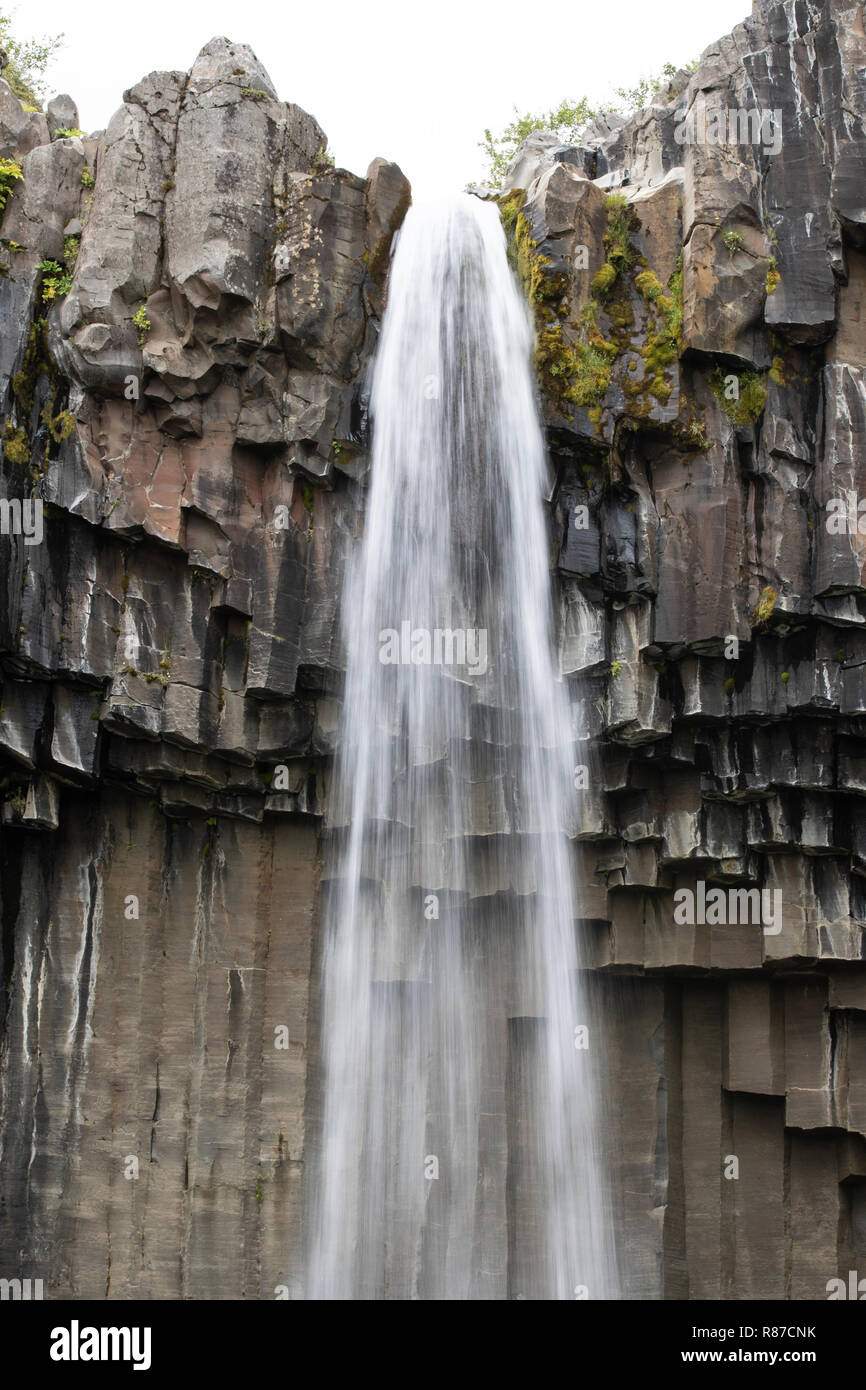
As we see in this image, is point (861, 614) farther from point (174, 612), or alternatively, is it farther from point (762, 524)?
point (174, 612)

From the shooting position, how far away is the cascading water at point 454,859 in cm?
1368

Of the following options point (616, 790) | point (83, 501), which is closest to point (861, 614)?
point (616, 790)

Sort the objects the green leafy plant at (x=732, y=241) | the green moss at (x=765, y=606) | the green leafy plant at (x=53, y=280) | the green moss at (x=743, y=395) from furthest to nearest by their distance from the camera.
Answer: the green leafy plant at (x=53, y=280), the green moss at (x=743, y=395), the green leafy plant at (x=732, y=241), the green moss at (x=765, y=606)

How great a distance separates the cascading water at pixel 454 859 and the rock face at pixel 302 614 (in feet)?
1.12

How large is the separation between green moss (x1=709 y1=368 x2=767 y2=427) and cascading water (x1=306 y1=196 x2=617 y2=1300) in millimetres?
1988

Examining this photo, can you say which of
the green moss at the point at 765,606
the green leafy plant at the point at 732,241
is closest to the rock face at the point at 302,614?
the green leafy plant at the point at 732,241

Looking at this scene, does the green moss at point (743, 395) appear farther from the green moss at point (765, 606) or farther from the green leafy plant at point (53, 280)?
the green leafy plant at point (53, 280)

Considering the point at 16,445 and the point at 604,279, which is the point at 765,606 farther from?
the point at 16,445

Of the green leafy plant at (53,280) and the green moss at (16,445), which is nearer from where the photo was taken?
the green moss at (16,445)

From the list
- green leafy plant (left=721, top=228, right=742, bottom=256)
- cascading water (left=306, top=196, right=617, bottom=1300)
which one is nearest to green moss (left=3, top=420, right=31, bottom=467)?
cascading water (left=306, top=196, right=617, bottom=1300)

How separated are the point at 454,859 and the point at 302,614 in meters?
3.17

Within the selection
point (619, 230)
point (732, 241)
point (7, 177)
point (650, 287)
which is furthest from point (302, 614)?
point (732, 241)

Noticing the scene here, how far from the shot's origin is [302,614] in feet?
44.4

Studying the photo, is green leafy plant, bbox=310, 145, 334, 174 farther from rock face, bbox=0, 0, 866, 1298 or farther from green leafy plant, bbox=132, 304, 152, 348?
green leafy plant, bbox=132, 304, 152, 348
